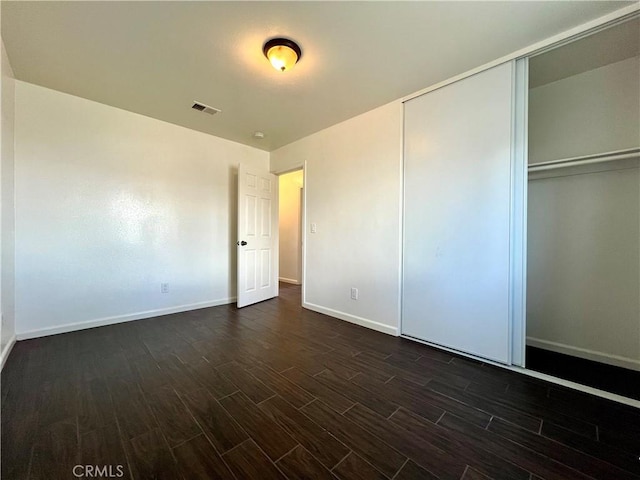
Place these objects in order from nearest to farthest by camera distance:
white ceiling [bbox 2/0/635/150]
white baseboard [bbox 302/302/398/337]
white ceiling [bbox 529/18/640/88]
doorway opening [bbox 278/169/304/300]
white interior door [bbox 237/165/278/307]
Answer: white ceiling [bbox 2/0/635/150]
white ceiling [bbox 529/18/640/88]
white baseboard [bbox 302/302/398/337]
white interior door [bbox 237/165/278/307]
doorway opening [bbox 278/169/304/300]

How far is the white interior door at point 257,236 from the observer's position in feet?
11.8

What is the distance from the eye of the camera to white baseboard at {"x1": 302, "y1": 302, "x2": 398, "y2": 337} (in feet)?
8.91

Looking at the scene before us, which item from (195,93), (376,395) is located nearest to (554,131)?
(376,395)

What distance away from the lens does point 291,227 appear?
582 centimetres

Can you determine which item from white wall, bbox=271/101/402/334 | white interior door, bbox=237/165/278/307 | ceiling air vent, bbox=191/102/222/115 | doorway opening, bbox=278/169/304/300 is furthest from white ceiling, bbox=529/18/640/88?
doorway opening, bbox=278/169/304/300

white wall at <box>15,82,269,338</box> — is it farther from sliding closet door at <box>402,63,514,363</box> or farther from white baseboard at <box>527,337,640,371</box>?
white baseboard at <box>527,337,640,371</box>

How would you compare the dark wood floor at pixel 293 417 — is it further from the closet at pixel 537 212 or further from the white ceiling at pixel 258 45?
the white ceiling at pixel 258 45

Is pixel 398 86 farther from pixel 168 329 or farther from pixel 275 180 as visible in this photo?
pixel 168 329

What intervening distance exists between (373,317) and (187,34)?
9.91ft

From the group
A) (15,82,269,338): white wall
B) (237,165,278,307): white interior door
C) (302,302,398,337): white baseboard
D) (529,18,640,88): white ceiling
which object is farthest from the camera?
(237,165,278,307): white interior door

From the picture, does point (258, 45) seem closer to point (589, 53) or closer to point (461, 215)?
point (461, 215)

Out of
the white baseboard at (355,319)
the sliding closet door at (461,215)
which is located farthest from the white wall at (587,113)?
the white baseboard at (355,319)

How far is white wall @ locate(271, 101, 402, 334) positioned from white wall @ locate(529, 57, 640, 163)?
129cm

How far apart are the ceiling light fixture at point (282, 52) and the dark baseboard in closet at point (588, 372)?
3083mm
